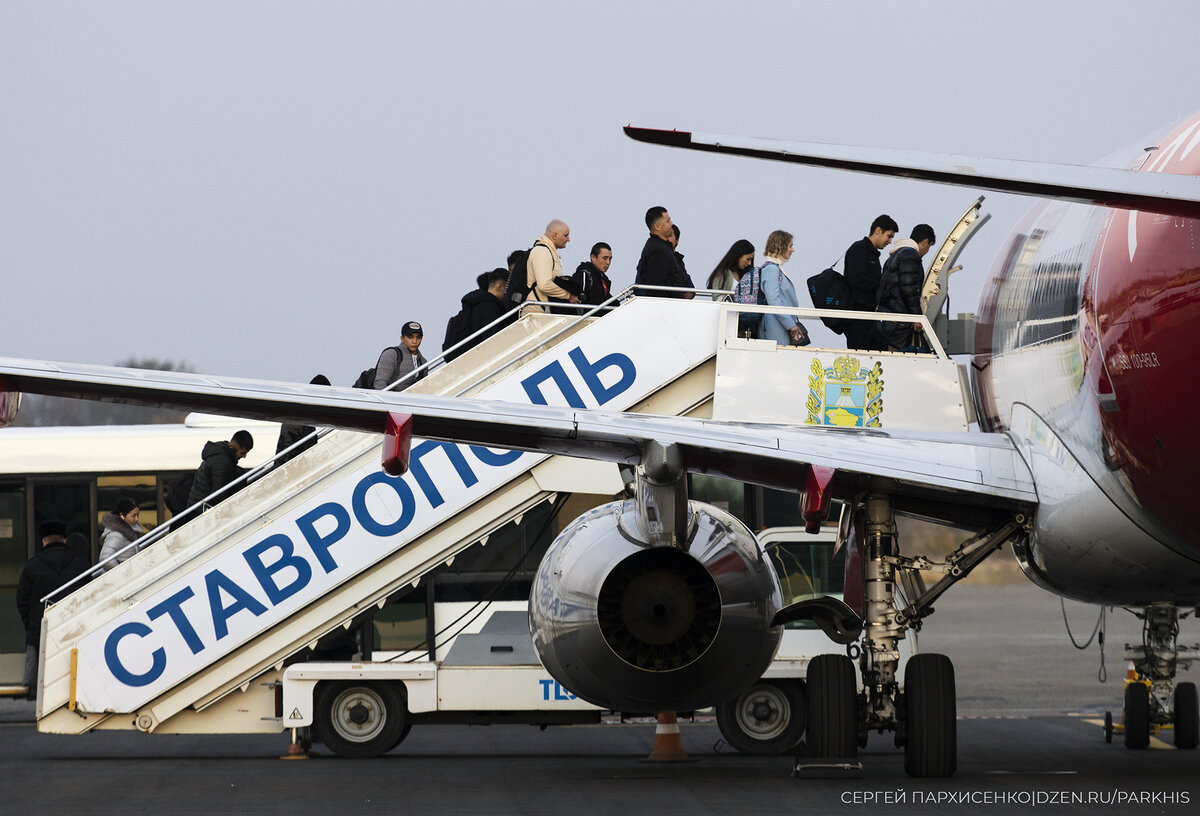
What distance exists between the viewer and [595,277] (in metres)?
15.9

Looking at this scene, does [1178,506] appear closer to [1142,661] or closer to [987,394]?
[987,394]

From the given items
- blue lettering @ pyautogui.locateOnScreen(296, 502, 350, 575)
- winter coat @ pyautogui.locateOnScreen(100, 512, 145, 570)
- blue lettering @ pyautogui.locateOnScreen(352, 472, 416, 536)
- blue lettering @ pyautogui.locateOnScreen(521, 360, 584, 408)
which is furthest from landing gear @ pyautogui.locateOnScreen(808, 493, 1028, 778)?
winter coat @ pyautogui.locateOnScreen(100, 512, 145, 570)

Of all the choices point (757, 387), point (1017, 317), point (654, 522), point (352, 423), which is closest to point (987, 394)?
point (1017, 317)

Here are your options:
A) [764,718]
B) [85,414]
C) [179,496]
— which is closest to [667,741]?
[764,718]

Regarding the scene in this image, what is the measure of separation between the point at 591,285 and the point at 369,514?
11.7 ft

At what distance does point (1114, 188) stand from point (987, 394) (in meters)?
5.49

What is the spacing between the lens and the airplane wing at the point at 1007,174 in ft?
21.7

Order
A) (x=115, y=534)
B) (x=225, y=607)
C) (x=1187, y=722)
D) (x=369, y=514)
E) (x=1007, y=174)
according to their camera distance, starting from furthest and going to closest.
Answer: (x=115, y=534)
(x=1187, y=722)
(x=225, y=607)
(x=369, y=514)
(x=1007, y=174)

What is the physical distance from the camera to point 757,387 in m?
13.3

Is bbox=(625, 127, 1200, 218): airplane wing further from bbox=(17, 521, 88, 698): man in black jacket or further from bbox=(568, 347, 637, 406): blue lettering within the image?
bbox=(17, 521, 88, 698): man in black jacket

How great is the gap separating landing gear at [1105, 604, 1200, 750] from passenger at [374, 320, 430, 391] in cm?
755

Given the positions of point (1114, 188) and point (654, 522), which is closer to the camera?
point (1114, 188)

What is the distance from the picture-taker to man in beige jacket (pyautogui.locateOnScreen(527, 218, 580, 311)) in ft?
49.9

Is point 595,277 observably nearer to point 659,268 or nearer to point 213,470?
point 659,268
